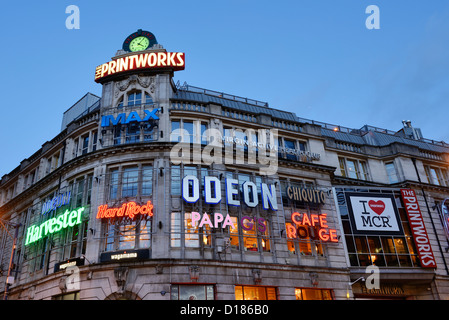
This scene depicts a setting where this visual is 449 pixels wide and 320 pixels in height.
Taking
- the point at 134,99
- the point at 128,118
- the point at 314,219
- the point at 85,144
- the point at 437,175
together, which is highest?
the point at 134,99

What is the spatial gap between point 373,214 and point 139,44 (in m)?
28.5

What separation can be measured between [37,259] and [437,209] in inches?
1582

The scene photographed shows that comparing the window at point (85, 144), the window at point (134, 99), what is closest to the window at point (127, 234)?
the window at point (85, 144)

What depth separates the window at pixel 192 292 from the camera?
25.9 meters

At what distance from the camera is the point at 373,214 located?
35625 mm

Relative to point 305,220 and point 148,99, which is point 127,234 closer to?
point 148,99

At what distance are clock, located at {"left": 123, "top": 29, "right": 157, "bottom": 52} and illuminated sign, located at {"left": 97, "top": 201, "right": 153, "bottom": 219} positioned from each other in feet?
55.5

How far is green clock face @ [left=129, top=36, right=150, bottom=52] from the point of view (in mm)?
36938

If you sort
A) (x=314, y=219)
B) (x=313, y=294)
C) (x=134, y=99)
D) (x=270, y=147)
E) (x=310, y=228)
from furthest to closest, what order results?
1. (x=270, y=147)
2. (x=134, y=99)
3. (x=310, y=228)
4. (x=314, y=219)
5. (x=313, y=294)

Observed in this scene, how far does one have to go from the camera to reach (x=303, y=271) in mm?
30516

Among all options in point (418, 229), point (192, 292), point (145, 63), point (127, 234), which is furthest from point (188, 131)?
point (418, 229)

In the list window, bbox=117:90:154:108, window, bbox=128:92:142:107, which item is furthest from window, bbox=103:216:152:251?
window, bbox=128:92:142:107
